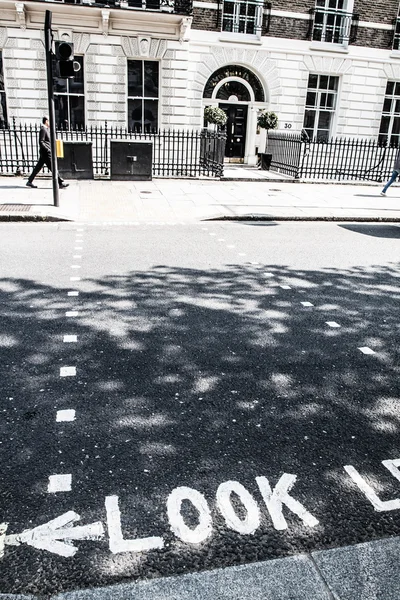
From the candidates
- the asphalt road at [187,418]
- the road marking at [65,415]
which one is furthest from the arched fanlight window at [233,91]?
the road marking at [65,415]

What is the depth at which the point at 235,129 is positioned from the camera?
74.3 feet

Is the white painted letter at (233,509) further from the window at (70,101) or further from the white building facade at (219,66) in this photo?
the white building facade at (219,66)

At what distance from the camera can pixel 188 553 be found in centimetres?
240

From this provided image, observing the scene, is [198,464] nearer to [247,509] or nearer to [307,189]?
[247,509]

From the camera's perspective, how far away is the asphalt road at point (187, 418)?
8.16ft

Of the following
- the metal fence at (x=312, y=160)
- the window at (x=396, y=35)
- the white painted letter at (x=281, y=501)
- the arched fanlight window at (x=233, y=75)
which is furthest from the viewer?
the window at (x=396, y=35)

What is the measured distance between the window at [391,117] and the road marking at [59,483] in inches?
967

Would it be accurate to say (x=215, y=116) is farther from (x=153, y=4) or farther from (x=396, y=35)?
(x=396, y=35)

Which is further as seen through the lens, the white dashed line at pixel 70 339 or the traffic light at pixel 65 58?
the traffic light at pixel 65 58

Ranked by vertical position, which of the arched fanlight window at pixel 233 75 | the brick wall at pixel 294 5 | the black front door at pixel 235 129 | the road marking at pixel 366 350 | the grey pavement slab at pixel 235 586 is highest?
the brick wall at pixel 294 5

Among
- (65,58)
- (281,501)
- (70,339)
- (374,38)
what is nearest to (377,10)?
(374,38)

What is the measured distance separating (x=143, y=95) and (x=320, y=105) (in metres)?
8.45

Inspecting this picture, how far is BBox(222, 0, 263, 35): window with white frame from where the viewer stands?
68.5 feet

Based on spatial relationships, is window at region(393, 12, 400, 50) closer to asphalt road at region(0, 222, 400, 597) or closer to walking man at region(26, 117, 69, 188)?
walking man at region(26, 117, 69, 188)
